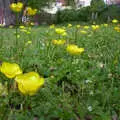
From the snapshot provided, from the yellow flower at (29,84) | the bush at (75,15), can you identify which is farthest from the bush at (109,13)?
the yellow flower at (29,84)

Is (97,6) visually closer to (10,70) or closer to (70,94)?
(70,94)

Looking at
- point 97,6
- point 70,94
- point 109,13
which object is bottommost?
point 109,13

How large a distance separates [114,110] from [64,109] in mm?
345

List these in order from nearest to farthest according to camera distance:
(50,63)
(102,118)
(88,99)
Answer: (102,118)
(88,99)
(50,63)

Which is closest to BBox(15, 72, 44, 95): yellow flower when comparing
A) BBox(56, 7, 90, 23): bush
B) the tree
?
the tree

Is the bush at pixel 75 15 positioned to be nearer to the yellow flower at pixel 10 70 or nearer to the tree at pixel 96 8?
the tree at pixel 96 8

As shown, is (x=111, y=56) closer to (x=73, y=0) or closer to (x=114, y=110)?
(x=114, y=110)

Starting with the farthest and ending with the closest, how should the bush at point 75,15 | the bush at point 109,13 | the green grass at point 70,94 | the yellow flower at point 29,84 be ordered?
the bush at point 75,15, the bush at point 109,13, the green grass at point 70,94, the yellow flower at point 29,84

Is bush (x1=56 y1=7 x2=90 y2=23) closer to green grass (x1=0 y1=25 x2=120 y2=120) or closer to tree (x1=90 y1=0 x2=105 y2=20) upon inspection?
tree (x1=90 y1=0 x2=105 y2=20)

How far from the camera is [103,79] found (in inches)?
87.6

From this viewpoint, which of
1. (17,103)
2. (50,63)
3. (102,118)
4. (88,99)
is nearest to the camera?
(102,118)

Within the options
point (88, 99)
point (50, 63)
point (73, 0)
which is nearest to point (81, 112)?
point (88, 99)

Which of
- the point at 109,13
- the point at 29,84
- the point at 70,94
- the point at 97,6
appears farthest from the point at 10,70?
the point at 97,6

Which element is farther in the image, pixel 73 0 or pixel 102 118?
pixel 73 0
